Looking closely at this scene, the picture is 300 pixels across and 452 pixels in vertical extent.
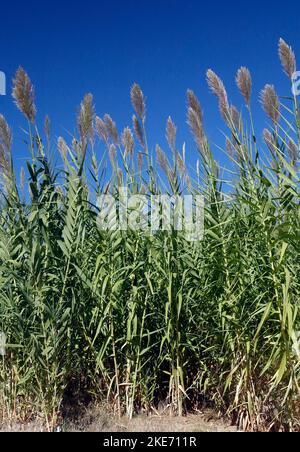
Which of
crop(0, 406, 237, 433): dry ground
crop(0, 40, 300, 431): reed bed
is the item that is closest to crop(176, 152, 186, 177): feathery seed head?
crop(0, 40, 300, 431): reed bed

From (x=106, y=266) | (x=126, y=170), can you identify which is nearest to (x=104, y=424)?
(x=106, y=266)

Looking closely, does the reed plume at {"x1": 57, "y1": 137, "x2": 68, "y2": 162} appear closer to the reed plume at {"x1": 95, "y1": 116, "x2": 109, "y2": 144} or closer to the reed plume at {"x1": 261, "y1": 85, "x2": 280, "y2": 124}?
the reed plume at {"x1": 95, "y1": 116, "x2": 109, "y2": 144}

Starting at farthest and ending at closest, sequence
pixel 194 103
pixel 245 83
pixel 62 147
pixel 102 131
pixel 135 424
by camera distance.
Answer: pixel 102 131 < pixel 62 147 < pixel 194 103 < pixel 135 424 < pixel 245 83

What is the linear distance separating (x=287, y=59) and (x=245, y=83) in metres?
0.36

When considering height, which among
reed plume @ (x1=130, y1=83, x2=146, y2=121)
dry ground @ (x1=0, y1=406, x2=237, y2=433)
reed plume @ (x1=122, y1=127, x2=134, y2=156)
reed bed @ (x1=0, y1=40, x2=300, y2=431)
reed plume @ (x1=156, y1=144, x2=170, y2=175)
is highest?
reed plume @ (x1=130, y1=83, x2=146, y2=121)

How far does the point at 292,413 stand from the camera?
3188mm

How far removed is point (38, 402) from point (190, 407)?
1.46 metres

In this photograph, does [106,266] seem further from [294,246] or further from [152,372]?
[294,246]

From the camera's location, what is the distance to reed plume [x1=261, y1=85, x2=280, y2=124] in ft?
11.5

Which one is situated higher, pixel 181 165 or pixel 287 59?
pixel 287 59

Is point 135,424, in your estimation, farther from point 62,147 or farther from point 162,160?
point 62,147

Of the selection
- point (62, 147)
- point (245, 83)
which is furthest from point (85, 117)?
point (245, 83)

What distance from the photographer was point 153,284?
4.21m

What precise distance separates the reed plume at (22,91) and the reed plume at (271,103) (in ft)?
5.73
